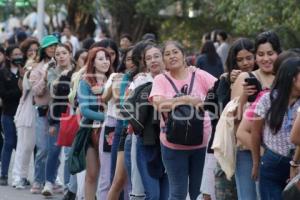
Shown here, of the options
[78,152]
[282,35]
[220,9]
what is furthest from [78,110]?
[220,9]

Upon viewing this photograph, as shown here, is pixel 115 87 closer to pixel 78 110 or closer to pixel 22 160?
pixel 78 110

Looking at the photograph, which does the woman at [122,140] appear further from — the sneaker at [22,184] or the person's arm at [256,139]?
the sneaker at [22,184]

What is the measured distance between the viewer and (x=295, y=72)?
748 centimetres

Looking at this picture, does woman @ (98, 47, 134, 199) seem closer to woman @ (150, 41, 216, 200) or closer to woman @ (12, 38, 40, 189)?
woman @ (150, 41, 216, 200)

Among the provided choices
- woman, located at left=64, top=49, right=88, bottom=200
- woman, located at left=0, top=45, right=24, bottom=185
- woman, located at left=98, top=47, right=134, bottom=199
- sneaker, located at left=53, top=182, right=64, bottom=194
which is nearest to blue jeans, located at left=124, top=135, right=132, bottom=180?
woman, located at left=98, top=47, right=134, bottom=199

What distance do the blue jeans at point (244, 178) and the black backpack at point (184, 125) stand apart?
32.1 inches

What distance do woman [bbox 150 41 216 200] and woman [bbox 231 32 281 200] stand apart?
0.79 meters

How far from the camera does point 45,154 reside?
43.4ft

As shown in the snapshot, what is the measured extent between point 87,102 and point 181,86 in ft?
6.22

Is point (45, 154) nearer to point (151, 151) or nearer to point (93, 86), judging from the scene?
point (93, 86)

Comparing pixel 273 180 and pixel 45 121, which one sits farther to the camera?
pixel 45 121

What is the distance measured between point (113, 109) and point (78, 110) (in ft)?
2.83

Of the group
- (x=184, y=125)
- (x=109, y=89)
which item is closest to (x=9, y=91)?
(x=109, y=89)

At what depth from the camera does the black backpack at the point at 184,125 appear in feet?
29.8
